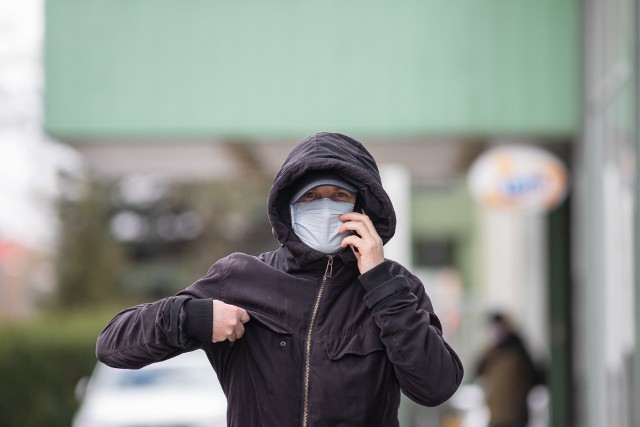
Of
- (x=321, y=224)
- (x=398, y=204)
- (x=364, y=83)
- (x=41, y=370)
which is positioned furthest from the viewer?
(x=41, y=370)

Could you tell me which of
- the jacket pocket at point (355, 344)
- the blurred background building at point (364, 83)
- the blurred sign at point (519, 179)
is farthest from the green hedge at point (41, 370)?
the jacket pocket at point (355, 344)

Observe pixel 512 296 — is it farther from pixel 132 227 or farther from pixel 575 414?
pixel 132 227

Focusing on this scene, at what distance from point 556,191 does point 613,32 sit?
211 centimetres

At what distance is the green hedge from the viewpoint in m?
14.8

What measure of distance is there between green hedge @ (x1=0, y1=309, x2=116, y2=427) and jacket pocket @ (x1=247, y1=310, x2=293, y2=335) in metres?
12.1

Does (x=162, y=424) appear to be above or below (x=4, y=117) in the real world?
below

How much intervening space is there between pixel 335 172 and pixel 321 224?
0.53 ft

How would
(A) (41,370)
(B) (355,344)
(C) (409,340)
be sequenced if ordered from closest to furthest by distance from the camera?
(C) (409,340)
(B) (355,344)
(A) (41,370)

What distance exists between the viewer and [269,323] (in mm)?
3252

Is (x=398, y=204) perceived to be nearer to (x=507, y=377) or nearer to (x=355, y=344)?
(x=507, y=377)

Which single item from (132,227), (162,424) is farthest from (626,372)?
(132,227)

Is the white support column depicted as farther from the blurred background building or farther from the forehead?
the forehead

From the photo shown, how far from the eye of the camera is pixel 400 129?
10.9 meters

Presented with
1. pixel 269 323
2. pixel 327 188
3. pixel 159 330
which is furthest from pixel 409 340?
pixel 159 330
